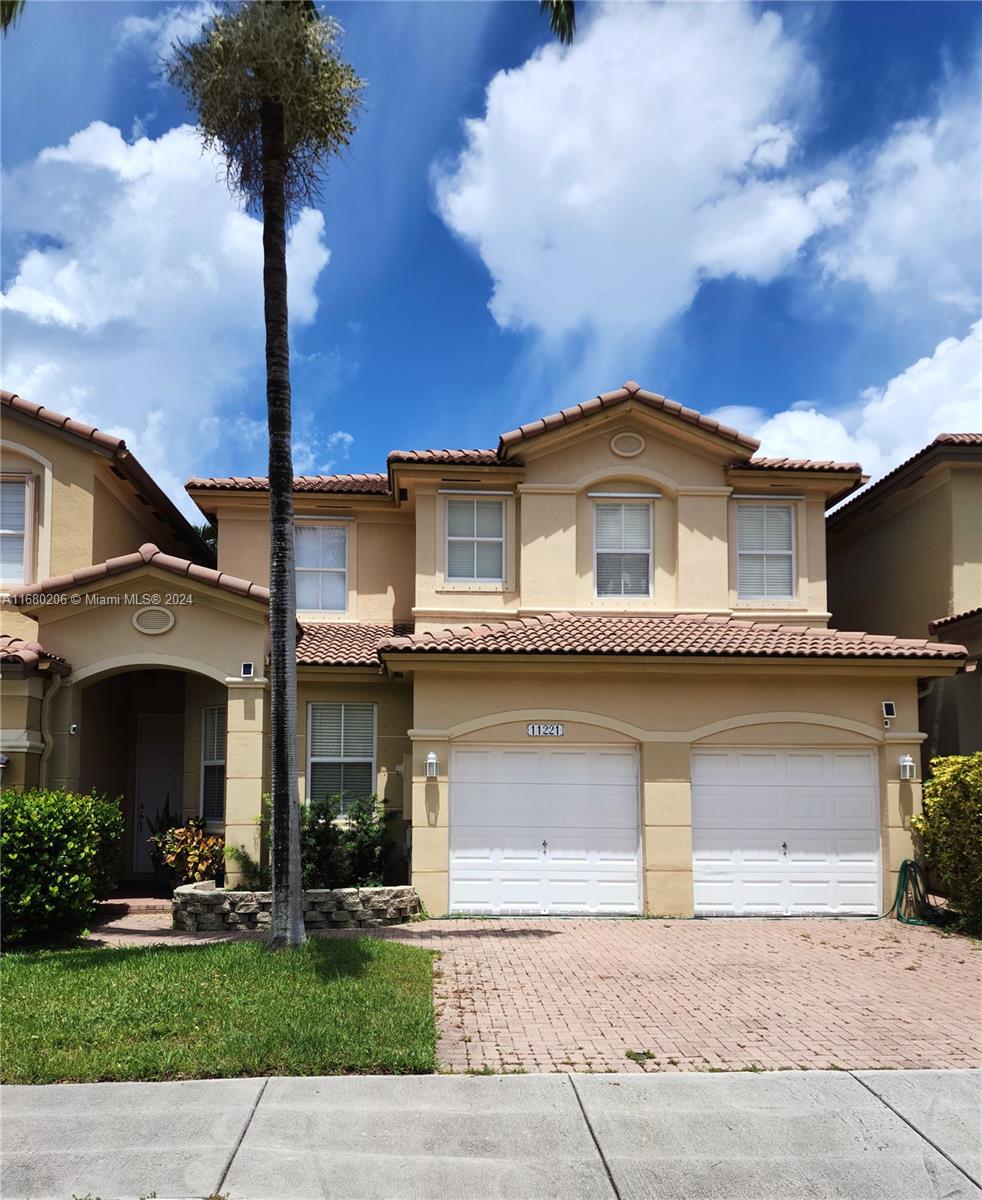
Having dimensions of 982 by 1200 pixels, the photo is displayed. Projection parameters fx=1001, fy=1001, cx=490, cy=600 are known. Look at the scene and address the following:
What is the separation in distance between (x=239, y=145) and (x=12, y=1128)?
9.74m

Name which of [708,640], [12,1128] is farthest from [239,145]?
[12,1128]

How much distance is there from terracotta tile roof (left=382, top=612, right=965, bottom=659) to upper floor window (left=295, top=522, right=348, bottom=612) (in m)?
3.54

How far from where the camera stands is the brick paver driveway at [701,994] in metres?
7.54

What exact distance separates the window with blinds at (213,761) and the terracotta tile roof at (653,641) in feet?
11.4

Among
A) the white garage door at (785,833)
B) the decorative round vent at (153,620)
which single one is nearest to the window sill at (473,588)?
the white garage door at (785,833)

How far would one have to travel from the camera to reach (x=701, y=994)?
30.7 feet

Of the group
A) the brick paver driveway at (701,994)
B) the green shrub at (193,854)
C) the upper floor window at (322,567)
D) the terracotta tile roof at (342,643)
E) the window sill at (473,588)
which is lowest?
the brick paver driveway at (701,994)

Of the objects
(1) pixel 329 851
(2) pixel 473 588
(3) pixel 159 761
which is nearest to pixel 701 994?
(1) pixel 329 851

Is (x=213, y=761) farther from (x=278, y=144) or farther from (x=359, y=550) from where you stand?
(x=278, y=144)

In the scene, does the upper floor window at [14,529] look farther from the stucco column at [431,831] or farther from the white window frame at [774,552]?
the white window frame at [774,552]

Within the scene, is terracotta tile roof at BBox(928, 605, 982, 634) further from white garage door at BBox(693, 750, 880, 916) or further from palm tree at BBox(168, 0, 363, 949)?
palm tree at BBox(168, 0, 363, 949)

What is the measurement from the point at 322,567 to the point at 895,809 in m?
10.0

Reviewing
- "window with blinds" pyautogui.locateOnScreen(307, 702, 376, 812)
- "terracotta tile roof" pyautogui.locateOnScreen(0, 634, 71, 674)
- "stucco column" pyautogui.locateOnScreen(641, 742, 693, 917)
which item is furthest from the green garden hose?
"terracotta tile roof" pyautogui.locateOnScreen(0, 634, 71, 674)

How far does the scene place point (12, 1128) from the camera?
19.7ft
